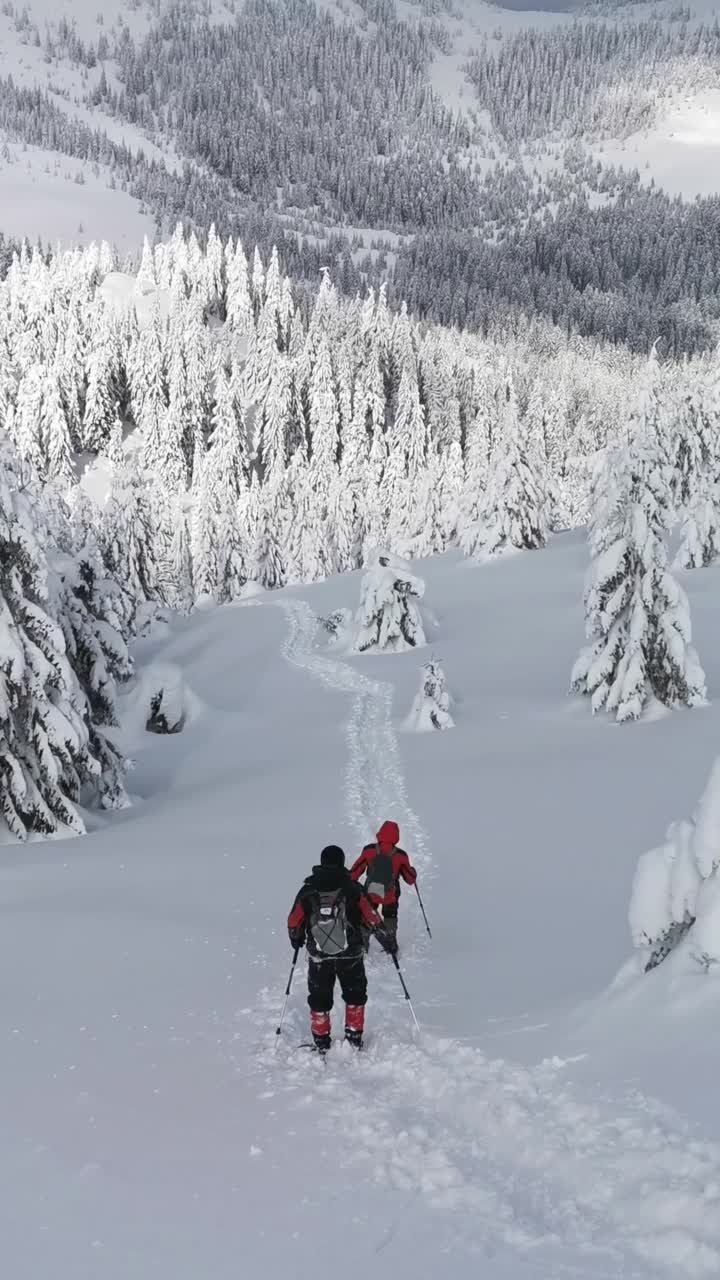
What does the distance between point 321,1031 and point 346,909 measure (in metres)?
1.03

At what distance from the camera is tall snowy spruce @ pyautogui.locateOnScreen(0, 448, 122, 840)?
52.7ft

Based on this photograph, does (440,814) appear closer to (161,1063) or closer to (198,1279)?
(161,1063)

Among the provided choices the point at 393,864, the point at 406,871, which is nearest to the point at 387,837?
the point at 393,864

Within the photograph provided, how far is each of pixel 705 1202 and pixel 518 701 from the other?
2345 cm

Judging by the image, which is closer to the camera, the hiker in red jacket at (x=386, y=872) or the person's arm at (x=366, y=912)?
the person's arm at (x=366, y=912)

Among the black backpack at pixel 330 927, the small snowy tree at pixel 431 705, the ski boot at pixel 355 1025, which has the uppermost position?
the black backpack at pixel 330 927

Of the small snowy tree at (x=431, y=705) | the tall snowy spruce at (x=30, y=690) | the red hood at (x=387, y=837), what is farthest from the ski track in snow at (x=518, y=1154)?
the small snowy tree at (x=431, y=705)

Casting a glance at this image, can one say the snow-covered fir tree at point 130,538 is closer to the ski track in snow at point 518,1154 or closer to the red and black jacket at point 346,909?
the red and black jacket at point 346,909

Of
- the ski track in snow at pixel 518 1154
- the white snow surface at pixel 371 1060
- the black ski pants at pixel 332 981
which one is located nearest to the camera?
the ski track in snow at pixel 518 1154

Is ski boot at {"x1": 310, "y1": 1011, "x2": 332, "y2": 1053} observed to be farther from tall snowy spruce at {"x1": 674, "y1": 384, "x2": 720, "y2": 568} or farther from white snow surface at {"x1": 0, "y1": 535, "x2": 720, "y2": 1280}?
tall snowy spruce at {"x1": 674, "y1": 384, "x2": 720, "y2": 568}

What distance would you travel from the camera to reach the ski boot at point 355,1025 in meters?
7.66

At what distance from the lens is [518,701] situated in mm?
27734

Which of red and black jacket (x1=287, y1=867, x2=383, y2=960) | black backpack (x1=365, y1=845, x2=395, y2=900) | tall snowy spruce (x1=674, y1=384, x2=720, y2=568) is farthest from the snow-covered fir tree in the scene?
red and black jacket (x1=287, y1=867, x2=383, y2=960)

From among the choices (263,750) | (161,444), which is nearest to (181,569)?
(161,444)
